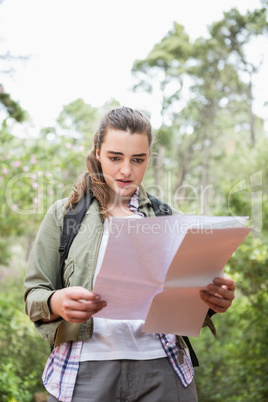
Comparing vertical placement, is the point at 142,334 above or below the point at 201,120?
below

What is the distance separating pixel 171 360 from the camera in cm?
122

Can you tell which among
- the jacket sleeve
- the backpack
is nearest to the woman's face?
the backpack

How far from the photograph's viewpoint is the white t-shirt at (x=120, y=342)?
1.17 m

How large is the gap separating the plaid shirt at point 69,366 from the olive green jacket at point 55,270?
0.12 feet

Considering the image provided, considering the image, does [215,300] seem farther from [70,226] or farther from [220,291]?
[70,226]

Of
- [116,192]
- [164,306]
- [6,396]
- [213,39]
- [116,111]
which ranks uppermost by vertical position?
[213,39]

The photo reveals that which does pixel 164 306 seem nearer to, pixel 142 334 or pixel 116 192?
pixel 142 334

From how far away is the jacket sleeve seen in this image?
3.78 ft

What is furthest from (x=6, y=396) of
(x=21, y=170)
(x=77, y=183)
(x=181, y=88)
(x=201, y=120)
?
(x=201, y=120)

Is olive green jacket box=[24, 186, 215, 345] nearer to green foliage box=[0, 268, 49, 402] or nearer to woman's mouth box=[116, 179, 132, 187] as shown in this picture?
woman's mouth box=[116, 179, 132, 187]

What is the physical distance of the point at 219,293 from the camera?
3.84 ft

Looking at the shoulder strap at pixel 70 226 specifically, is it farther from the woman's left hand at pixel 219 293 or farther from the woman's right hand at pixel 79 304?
the woman's left hand at pixel 219 293

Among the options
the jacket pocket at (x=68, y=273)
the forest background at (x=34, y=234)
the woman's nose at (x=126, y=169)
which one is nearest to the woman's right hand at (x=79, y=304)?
the jacket pocket at (x=68, y=273)

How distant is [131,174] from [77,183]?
0.21m
